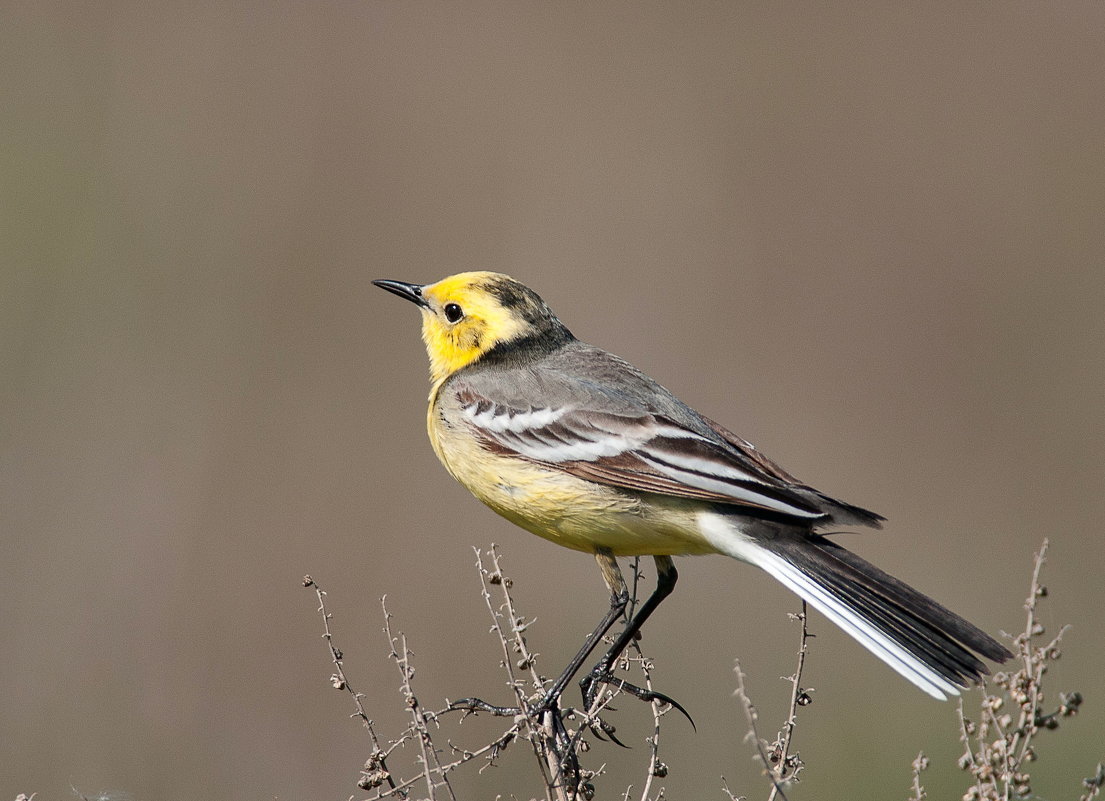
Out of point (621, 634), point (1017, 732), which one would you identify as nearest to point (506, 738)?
point (621, 634)

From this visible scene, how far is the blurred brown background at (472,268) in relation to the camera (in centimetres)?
745

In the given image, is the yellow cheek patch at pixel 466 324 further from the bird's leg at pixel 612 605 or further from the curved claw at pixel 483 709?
the curved claw at pixel 483 709

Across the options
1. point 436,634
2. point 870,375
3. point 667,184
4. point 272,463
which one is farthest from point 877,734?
point 667,184

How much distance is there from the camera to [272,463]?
9375mm

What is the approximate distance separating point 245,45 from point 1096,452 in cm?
797

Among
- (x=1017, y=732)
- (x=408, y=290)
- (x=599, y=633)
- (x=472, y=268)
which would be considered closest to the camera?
(x=1017, y=732)

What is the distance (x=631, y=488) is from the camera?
4.94 meters

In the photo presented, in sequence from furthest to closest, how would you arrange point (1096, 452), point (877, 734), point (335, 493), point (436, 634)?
point (1096, 452) < point (335, 493) < point (436, 634) < point (877, 734)

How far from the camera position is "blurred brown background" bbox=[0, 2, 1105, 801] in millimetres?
7445

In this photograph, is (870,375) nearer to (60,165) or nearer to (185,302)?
(185,302)

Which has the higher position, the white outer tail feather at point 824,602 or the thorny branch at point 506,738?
the white outer tail feather at point 824,602

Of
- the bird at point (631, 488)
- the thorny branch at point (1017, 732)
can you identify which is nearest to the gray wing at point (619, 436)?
the bird at point (631, 488)

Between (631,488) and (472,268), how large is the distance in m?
5.75

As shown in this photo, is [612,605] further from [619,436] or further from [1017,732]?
[1017,732]
